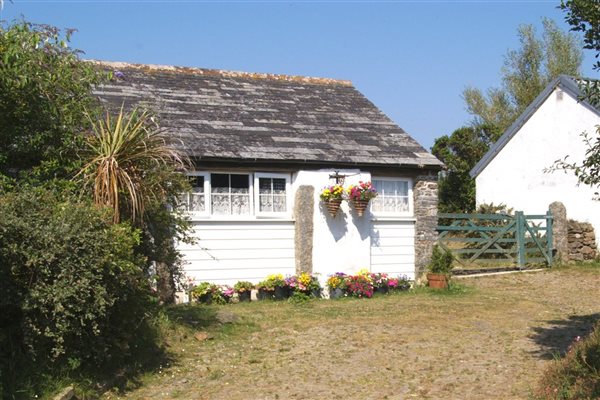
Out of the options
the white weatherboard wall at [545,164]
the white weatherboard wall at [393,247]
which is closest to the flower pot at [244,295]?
the white weatherboard wall at [393,247]

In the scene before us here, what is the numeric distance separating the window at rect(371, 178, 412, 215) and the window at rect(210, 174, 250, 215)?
9.94 ft

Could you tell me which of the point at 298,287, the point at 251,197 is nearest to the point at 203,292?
the point at 298,287

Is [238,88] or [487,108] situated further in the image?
[487,108]

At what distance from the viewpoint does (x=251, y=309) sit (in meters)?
13.5

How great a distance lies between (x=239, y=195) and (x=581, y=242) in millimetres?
11752

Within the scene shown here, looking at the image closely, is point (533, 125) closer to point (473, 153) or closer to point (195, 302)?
point (473, 153)

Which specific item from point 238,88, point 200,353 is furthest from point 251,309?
point 238,88

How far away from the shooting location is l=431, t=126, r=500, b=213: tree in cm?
3147

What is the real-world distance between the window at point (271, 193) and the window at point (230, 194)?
0.23 meters

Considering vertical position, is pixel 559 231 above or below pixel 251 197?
below

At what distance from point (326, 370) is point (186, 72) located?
442 inches

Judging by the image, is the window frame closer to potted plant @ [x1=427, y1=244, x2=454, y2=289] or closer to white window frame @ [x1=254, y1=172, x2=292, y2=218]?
white window frame @ [x1=254, y1=172, x2=292, y2=218]

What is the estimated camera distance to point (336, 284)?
15250 millimetres

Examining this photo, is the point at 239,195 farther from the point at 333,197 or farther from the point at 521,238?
the point at 521,238
